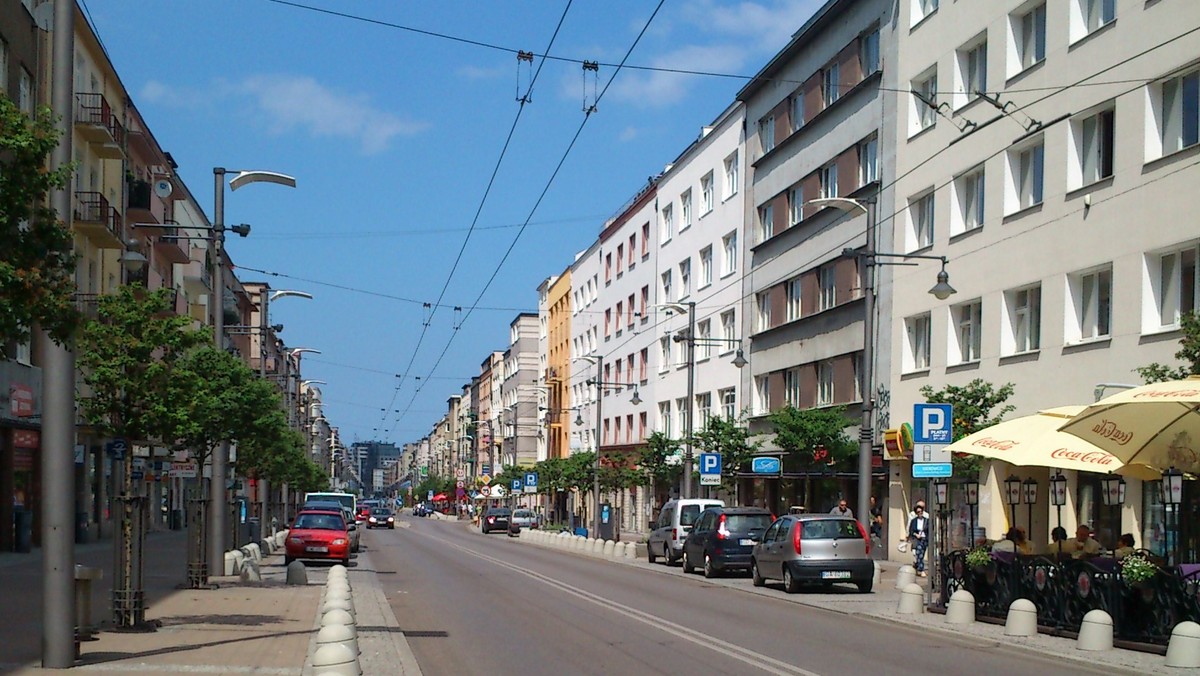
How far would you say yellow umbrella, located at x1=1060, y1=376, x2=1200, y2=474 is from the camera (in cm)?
1842

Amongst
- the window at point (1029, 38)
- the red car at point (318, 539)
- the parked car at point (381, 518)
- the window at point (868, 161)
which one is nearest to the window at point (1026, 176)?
the window at point (1029, 38)

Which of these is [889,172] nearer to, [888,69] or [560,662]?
[888,69]

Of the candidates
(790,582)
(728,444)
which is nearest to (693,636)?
(790,582)

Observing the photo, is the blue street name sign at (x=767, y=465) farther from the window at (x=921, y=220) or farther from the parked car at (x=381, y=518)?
the parked car at (x=381, y=518)

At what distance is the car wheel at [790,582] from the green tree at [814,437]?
12.9 meters

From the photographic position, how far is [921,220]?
3753cm

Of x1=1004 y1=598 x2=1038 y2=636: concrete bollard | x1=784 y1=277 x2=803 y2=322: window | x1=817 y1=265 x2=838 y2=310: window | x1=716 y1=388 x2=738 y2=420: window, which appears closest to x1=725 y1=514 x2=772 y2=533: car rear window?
x1=817 y1=265 x2=838 y2=310: window

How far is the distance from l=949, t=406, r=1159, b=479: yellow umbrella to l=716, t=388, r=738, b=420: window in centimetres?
3288

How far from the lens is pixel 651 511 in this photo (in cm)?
6788

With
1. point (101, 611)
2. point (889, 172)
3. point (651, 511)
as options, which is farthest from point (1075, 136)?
point (651, 511)

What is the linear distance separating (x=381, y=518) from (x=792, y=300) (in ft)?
151

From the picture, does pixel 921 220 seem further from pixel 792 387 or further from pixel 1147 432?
pixel 1147 432

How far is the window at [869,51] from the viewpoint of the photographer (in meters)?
40.5

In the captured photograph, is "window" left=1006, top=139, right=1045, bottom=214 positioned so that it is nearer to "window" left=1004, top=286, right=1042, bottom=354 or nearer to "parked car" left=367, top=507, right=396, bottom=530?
"window" left=1004, top=286, right=1042, bottom=354
